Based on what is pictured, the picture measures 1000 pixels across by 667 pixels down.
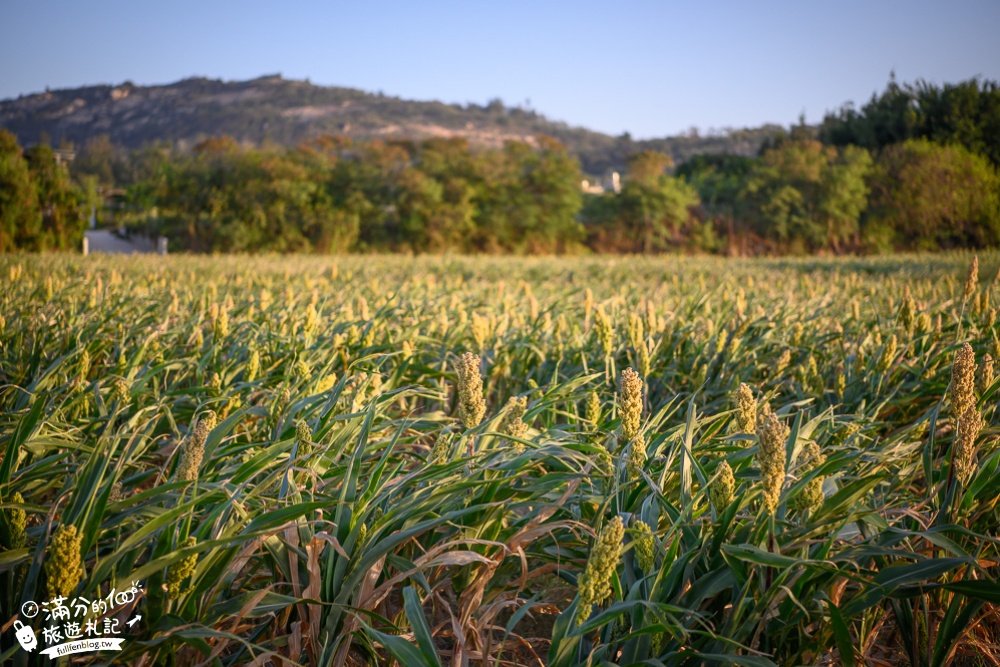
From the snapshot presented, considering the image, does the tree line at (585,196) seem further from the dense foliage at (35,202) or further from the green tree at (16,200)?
the green tree at (16,200)

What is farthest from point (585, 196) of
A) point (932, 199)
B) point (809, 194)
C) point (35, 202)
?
point (35, 202)

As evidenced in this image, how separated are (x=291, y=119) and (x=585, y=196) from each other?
2324 inches

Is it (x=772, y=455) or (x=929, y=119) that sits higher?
(x=929, y=119)

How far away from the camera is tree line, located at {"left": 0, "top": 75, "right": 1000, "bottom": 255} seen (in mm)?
27859

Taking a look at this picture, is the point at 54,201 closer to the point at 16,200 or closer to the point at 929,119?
the point at 16,200

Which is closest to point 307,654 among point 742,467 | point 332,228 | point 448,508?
point 448,508

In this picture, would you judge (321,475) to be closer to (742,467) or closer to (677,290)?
(742,467)

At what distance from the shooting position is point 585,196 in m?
36.7

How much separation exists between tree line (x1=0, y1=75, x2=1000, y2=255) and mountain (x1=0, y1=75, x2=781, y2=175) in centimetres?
3639

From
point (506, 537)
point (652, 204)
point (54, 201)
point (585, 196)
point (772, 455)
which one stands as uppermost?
point (585, 196)

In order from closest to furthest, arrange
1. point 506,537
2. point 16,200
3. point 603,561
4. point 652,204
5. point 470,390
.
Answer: point 603,561 < point 470,390 < point 506,537 < point 16,200 < point 652,204

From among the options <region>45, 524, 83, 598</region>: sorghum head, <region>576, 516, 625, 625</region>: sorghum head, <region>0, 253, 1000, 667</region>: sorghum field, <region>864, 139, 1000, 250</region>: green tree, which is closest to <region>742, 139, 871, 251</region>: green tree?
<region>864, 139, 1000, 250</region>: green tree

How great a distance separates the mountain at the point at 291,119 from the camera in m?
75.1

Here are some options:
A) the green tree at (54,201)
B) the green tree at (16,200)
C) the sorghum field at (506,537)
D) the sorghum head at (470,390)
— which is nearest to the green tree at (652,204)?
the green tree at (54,201)
